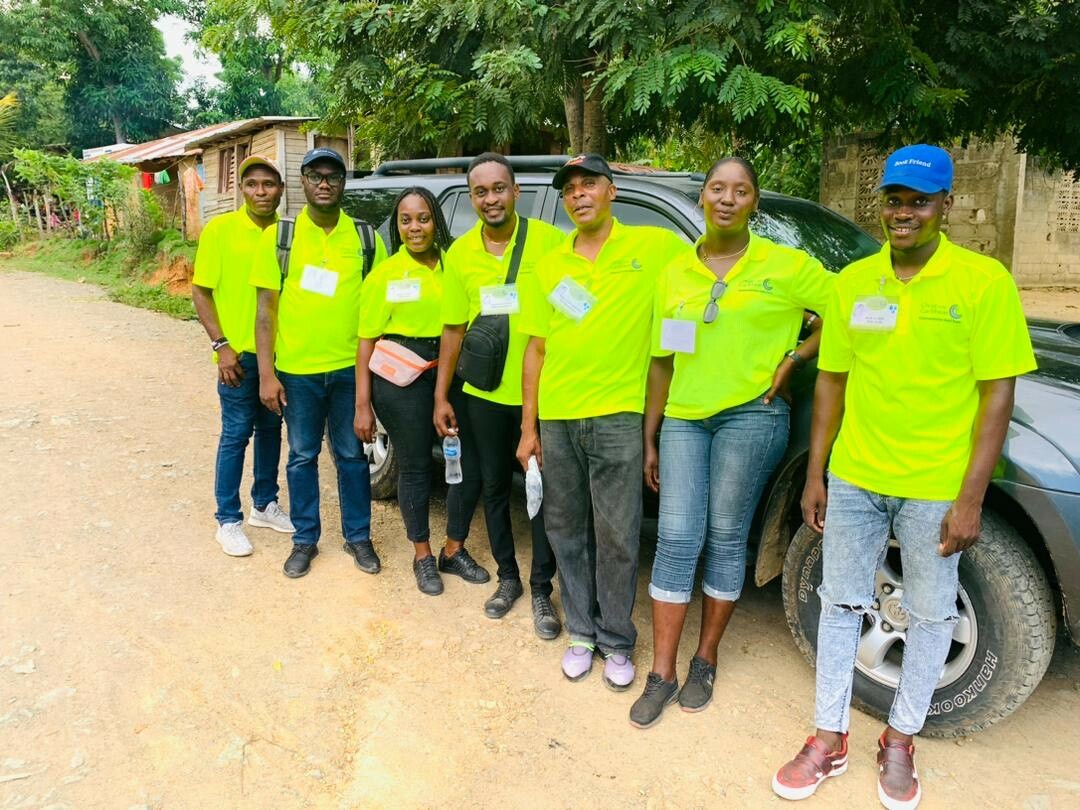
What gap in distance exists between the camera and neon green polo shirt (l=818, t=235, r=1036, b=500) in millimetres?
2102

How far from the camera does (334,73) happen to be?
6449 mm

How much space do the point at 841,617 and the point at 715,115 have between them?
15.2ft

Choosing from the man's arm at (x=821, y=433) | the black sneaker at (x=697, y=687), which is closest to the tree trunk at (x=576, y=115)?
the man's arm at (x=821, y=433)

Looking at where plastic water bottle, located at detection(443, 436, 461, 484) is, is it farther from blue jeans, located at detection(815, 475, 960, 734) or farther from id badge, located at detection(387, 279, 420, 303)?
blue jeans, located at detection(815, 475, 960, 734)

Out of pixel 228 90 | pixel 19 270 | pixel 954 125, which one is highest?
pixel 228 90

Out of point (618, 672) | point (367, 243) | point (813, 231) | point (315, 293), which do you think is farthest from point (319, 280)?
point (813, 231)

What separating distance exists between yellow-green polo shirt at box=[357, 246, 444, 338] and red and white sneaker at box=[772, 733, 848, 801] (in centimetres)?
214

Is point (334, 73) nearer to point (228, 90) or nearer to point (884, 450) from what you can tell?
point (884, 450)

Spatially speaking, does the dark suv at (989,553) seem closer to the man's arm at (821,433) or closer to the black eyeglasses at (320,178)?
the man's arm at (821,433)

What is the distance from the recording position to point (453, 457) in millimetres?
3533

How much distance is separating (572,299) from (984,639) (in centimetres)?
172

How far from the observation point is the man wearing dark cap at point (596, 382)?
9.20ft

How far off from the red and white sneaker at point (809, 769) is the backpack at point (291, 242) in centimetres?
260

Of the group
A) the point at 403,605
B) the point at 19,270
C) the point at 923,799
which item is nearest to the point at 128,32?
the point at 19,270
